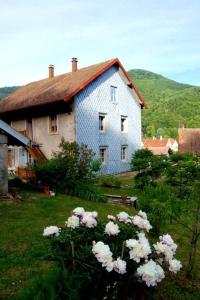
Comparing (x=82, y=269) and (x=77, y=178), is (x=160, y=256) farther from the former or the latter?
(x=77, y=178)

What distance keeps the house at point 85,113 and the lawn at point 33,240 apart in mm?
10767

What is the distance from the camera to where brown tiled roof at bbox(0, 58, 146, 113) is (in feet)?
83.7

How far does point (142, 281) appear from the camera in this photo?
14.4ft

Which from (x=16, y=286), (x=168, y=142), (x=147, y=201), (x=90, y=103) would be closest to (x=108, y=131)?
(x=90, y=103)

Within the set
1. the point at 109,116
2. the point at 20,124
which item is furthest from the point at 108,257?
the point at 20,124

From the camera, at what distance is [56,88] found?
90.3 ft

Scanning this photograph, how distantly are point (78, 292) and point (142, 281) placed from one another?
791 mm

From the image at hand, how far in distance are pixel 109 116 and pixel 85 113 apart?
2.85 metres

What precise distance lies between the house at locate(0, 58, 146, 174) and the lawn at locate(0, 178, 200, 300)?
35.3 feet

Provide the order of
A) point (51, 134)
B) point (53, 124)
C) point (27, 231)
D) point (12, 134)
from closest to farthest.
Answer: point (27, 231) → point (12, 134) → point (51, 134) → point (53, 124)

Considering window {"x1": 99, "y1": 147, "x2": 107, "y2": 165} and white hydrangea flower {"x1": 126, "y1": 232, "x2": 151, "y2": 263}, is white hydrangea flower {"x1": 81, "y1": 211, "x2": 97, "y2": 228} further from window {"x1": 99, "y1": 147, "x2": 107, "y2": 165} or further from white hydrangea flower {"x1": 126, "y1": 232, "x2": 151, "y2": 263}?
window {"x1": 99, "y1": 147, "x2": 107, "y2": 165}

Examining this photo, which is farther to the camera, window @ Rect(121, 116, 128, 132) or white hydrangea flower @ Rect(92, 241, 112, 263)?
window @ Rect(121, 116, 128, 132)

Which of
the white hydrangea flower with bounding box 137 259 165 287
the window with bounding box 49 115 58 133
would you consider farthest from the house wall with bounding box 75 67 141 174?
the white hydrangea flower with bounding box 137 259 165 287

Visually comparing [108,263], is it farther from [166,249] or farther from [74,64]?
[74,64]
